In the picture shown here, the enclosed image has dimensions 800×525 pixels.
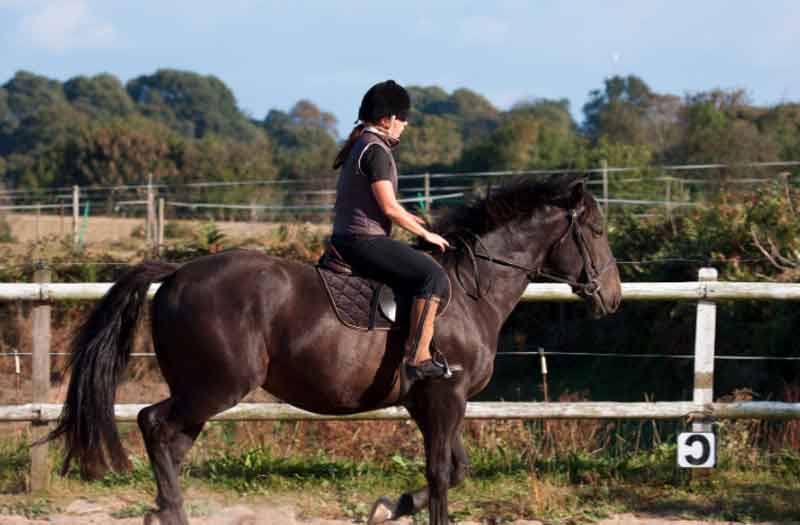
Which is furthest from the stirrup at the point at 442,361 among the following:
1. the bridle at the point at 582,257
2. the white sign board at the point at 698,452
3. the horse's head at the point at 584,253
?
the white sign board at the point at 698,452

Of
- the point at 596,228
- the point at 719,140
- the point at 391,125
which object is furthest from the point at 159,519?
the point at 719,140

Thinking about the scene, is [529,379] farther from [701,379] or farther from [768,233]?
[701,379]

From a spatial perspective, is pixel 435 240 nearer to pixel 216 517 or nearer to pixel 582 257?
pixel 582 257

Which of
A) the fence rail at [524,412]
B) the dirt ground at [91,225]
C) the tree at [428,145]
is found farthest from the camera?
the tree at [428,145]

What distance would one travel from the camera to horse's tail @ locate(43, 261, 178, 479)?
6066 mm

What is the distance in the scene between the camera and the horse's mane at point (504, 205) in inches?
256

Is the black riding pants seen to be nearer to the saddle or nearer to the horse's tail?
the saddle

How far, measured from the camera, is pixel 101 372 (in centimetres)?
607

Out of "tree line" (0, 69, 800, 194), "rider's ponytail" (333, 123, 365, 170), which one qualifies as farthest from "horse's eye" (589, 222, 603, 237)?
"tree line" (0, 69, 800, 194)

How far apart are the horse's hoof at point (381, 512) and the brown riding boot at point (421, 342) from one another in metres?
0.89

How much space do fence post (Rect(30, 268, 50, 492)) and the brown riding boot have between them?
3030 millimetres

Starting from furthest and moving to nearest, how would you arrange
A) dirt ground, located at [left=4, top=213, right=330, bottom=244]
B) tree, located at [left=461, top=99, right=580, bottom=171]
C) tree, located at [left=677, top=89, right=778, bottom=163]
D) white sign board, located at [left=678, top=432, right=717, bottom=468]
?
1. tree, located at [left=461, top=99, right=580, bottom=171]
2. tree, located at [left=677, top=89, right=778, bottom=163]
3. dirt ground, located at [left=4, top=213, right=330, bottom=244]
4. white sign board, located at [left=678, top=432, right=717, bottom=468]

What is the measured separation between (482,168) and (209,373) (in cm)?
3799

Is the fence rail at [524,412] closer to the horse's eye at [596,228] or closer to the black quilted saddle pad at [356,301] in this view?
the horse's eye at [596,228]
